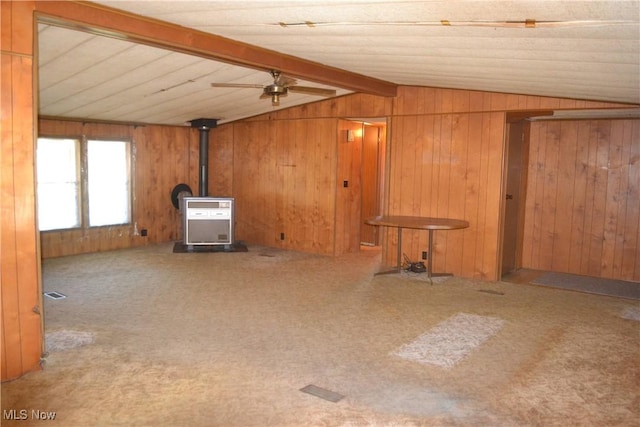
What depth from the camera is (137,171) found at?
25.8 feet

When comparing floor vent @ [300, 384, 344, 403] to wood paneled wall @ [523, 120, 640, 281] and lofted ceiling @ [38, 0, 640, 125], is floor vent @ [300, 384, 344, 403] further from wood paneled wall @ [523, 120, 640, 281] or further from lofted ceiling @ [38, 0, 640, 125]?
wood paneled wall @ [523, 120, 640, 281]

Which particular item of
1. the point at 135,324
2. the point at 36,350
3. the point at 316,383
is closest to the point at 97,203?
the point at 135,324

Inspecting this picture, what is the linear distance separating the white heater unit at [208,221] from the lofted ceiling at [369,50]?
155cm

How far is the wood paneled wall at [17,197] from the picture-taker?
2.99 m

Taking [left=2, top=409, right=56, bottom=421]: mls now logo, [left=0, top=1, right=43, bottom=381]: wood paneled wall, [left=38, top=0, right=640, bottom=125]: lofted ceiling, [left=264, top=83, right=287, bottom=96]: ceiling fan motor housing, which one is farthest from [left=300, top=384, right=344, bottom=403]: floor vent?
[left=264, top=83, right=287, bottom=96]: ceiling fan motor housing

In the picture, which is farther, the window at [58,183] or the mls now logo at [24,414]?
the window at [58,183]

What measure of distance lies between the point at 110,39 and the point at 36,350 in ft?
7.56

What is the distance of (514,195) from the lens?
645 cm

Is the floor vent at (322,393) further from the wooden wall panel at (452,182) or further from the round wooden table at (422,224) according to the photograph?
the wooden wall panel at (452,182)

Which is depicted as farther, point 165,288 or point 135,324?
point 165,288

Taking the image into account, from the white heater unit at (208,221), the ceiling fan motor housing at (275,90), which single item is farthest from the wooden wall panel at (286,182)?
the ceiling fan motor housing at (275,90)

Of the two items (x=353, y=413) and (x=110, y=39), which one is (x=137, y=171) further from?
(x=353, y=413)

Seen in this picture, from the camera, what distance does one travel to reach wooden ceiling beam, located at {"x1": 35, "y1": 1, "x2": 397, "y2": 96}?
327 centimetres

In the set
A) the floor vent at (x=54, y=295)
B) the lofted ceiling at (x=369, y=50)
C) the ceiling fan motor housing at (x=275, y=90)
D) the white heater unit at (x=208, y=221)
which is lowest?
the floor vent at (x=54, y=295)
